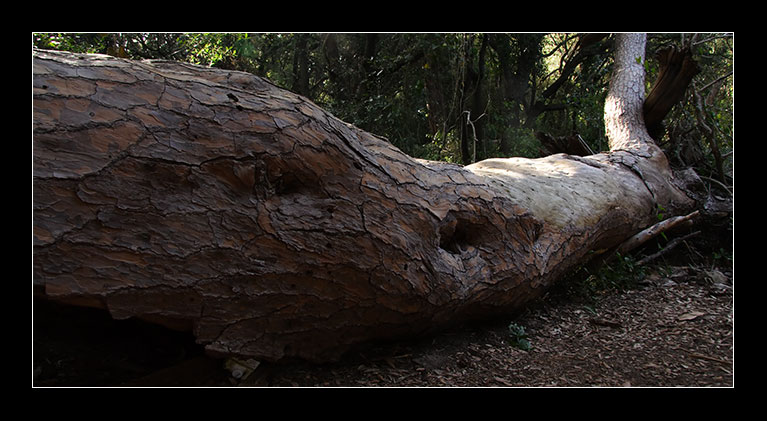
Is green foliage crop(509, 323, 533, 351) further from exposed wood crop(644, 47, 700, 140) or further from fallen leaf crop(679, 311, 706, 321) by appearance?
exposed wood crop(644, 47, 700, 140)

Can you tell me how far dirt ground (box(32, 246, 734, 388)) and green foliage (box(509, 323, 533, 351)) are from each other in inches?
0.5

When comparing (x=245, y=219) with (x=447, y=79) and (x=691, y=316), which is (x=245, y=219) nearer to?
(x=691, y=316)

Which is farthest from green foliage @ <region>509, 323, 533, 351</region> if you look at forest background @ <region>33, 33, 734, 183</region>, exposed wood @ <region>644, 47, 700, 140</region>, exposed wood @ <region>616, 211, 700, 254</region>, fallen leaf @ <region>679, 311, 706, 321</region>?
exposed wood @ <region>644, 47, 700, 140</region>

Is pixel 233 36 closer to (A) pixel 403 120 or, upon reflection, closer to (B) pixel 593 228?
(A) pixel 403 120

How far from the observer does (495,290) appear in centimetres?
237

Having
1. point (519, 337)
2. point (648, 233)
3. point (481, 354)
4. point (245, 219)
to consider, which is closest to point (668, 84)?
point (648, 233)

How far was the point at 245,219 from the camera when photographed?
65.4 inches

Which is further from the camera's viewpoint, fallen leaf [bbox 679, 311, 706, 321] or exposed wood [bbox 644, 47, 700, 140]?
exposed wood [bbox 644, 47, 700, 140]

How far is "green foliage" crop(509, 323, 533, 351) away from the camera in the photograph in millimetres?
2304

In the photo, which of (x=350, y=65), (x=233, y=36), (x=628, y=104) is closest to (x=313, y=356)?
(x=628, y=104)

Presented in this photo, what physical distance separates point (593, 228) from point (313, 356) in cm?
222

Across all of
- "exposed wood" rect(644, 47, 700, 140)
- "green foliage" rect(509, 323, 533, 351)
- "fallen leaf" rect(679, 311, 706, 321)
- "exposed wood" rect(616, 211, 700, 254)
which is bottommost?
"green foliage" rect(509, 323, 533, 351)

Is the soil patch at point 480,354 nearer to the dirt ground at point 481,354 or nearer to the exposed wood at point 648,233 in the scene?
the dirt ground at point 481,354

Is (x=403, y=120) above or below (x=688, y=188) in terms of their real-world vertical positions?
above
